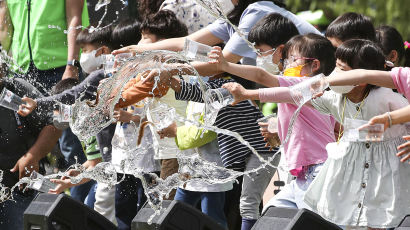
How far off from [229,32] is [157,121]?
0.87 meters

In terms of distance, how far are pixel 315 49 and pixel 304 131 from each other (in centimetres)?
43

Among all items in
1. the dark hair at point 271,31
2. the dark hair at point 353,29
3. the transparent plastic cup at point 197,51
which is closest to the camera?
the transparent plastic cup at point 197,51

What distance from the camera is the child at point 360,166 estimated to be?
432 centimetres

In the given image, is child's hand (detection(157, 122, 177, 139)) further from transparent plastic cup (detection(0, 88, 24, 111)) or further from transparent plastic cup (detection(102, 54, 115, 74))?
transparent plastic cup (detection(0, 88, 24, 111))

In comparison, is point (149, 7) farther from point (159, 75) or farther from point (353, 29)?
point (159, 75)

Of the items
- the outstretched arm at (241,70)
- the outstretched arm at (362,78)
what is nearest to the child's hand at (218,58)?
the outstretched arm at (241,70)

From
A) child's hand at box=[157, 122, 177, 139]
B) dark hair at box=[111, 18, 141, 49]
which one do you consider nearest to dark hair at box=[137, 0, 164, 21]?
dark hair at box=[111, 18, 141, 49]

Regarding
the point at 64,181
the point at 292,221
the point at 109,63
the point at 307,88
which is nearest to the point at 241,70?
the point at 307,88

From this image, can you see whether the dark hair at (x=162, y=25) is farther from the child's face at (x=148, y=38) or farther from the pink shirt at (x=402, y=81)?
the pink shirt at (x=402, y=81)

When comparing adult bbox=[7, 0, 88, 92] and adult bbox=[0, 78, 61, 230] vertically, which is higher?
adult bbox=[7, 0, 88, 92]

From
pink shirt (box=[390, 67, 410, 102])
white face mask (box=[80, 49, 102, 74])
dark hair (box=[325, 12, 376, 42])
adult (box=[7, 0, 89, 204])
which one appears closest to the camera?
pink shirt (box=[390, 67, 410, 102])

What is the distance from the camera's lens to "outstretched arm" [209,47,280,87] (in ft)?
14.7

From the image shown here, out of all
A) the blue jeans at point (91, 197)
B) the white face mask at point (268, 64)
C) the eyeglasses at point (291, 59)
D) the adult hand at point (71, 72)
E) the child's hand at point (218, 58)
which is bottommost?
the blue jeans at point (91, 197)

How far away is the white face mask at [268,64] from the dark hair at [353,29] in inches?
18.9
